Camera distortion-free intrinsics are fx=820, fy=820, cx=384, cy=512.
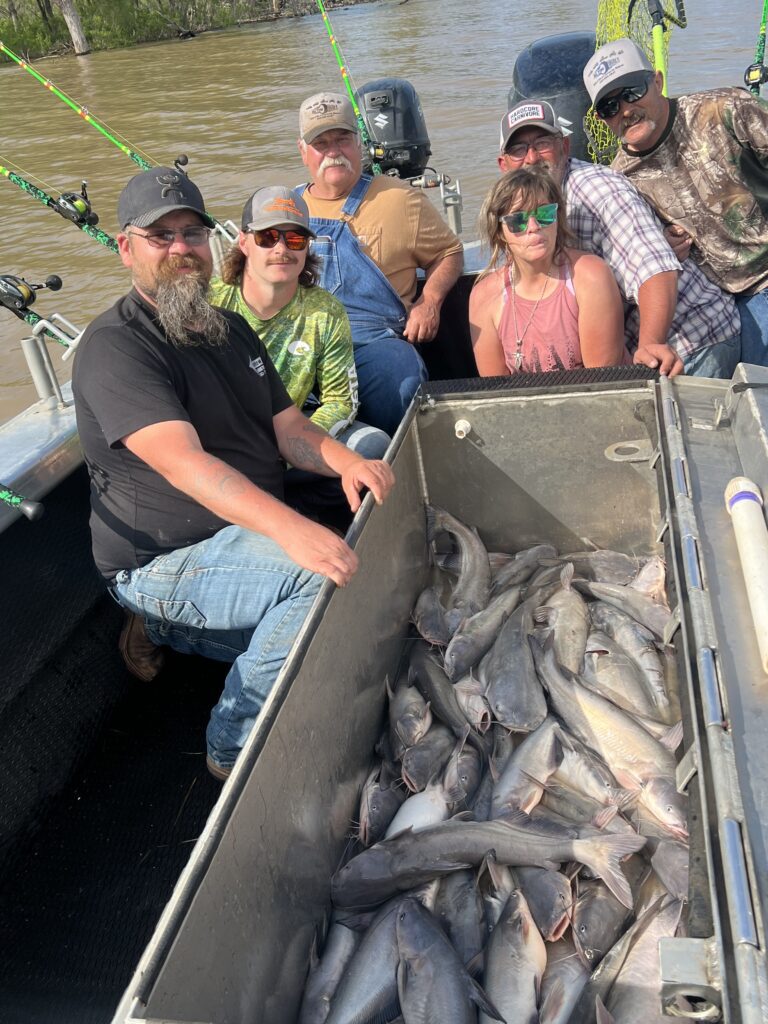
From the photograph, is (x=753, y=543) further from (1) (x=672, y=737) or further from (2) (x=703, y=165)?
(2) (x=703, y=165)

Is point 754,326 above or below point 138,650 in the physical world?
above

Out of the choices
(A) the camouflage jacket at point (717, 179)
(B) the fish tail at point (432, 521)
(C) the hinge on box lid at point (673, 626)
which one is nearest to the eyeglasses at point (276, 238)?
(B) the fish tail at point (432, 521)

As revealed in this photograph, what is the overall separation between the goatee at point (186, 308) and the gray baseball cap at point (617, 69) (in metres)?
1.94

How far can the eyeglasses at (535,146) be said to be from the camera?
3.47 meters

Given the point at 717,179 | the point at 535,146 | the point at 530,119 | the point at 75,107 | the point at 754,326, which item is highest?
the point at 75,107

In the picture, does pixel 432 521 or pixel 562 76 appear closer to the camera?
pixel 432 521

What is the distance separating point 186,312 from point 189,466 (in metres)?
0.58

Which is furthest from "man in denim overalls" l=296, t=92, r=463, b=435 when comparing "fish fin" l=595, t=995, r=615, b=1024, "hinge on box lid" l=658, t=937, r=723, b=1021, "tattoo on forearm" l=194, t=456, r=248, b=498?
"hinge on box lid" l=658, t=937, r=723, b=1021

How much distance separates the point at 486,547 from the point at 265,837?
179 cm

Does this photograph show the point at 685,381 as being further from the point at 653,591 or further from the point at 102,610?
the point at 102,610

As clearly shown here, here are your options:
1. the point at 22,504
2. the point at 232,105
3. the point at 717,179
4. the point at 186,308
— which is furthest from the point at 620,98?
the point at 232,105

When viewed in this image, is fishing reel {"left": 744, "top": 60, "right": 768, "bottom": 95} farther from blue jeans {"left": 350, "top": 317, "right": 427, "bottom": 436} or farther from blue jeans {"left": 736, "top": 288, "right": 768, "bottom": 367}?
blue jeans {"left": 350, "top": 317, "right": 427, "bottom": 436}

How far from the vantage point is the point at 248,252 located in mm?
3283

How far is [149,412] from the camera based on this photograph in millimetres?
2443
